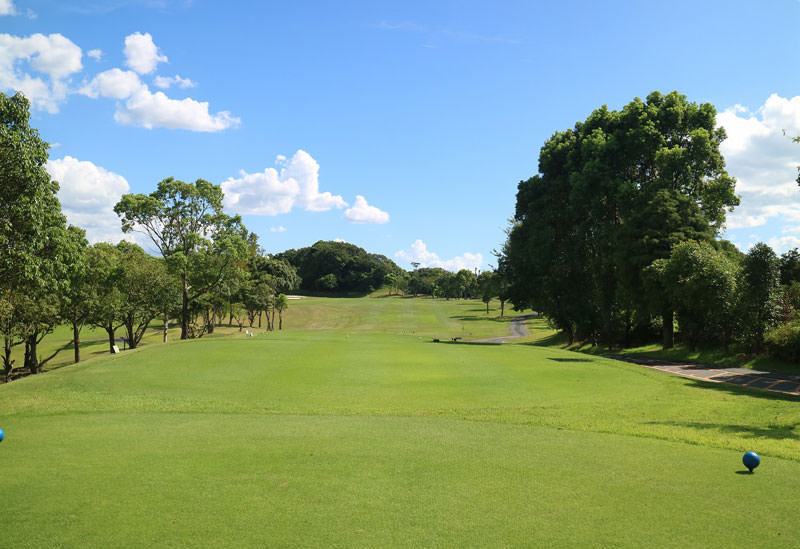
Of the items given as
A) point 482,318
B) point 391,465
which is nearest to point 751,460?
point 391,465

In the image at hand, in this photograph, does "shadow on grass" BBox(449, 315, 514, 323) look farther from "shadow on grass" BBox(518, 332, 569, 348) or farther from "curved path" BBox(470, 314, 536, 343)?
"shadow on grass" BBox(518, 332, 569, 348)

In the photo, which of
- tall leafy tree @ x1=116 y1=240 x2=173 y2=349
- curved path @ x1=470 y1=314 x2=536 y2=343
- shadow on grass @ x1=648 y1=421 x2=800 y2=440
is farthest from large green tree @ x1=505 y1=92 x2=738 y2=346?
tall leafy tree @ x1=116 y1=240 x2=173 y2=349

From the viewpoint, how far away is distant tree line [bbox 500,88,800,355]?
27656 mm

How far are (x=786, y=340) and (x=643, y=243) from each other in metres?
11.4

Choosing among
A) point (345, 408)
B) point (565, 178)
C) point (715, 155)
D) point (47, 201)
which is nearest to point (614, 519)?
point (345, 408)

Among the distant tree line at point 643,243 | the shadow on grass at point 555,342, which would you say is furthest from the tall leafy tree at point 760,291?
the shadow on grass at point 555,342

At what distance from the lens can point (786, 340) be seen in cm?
2352

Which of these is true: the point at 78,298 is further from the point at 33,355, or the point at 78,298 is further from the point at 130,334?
the point at 130,334

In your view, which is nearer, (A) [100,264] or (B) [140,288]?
(A) [100,264]

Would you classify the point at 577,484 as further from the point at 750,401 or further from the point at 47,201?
the point at 47,201

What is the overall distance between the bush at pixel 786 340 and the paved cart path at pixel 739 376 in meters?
1.47

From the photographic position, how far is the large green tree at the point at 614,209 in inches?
1346

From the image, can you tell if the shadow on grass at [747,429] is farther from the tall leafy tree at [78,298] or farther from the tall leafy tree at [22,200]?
the tall leafy tree at [78,298]

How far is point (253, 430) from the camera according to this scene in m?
10.4
